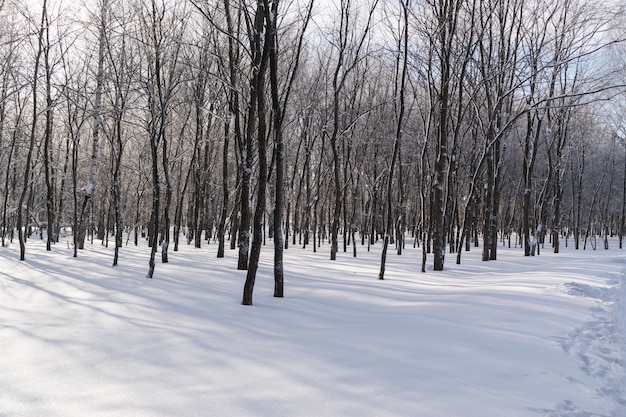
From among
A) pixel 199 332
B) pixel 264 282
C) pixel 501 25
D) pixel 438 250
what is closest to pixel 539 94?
pixel 501 25

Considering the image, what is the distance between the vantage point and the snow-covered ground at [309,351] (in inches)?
139

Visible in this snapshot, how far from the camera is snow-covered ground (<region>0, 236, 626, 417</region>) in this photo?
353cm

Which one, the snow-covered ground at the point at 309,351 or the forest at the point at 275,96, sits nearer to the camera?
the snow-covered ground at the point at 309,351

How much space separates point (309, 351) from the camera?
4.92 metres

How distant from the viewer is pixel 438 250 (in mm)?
13859

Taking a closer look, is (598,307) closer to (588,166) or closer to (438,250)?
(438,250)

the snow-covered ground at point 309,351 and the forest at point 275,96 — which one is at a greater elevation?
the forest at point 275,96

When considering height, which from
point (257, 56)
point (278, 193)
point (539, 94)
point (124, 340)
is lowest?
point (124, 340)

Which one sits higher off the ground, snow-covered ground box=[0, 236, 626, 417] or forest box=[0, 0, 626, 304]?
forest box=[0, 0, 626, 304]

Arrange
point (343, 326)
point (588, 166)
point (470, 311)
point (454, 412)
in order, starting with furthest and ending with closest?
point (588, 166), point (470, 311), point (343, 326), point (454, 412)

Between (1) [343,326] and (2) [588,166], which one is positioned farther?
(2) [588,166]

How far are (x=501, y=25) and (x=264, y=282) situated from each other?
13.4 metres

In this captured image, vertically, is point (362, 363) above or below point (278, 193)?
below

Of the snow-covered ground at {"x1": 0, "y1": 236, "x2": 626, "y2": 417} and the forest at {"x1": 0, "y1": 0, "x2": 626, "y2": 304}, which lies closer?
the snow-covered ground at {"x1": 0, "y1": 236, "x2": 626, "y2": 417}
